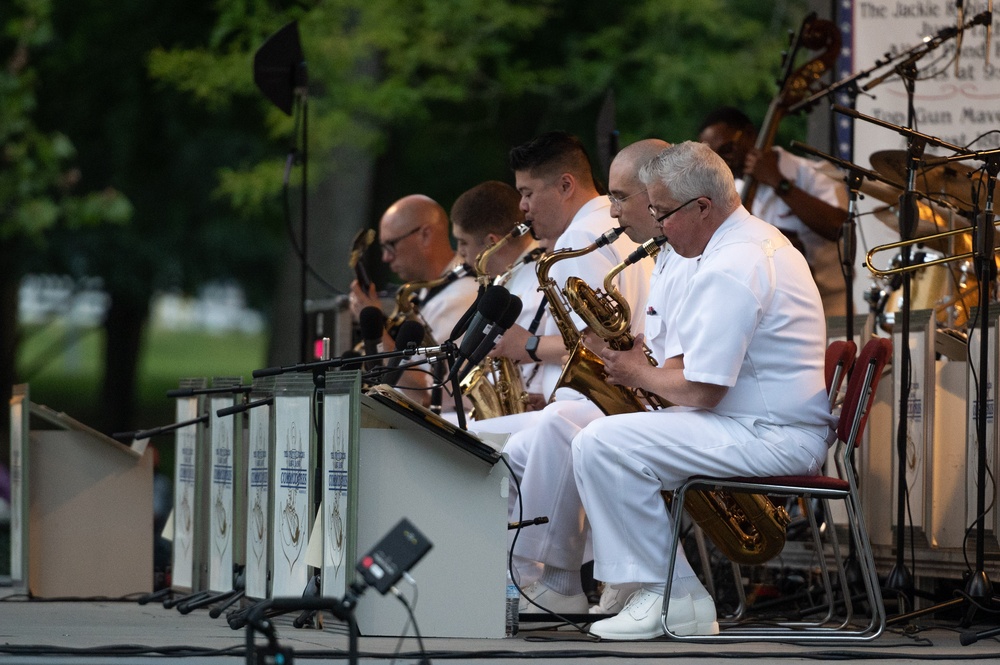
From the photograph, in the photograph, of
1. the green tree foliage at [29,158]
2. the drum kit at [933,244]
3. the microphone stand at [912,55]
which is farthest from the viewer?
the green tree foliage at [29,158]

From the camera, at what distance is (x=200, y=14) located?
1419 cm

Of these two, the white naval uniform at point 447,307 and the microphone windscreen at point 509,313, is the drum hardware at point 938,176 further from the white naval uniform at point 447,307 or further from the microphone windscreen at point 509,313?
the white naval uniform at point 447,307

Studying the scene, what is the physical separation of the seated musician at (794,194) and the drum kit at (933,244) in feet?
1.80

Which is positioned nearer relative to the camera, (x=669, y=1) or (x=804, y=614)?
(x=804, y=614)

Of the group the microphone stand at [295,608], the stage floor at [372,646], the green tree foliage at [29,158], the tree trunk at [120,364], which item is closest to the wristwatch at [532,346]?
the stage floor at [372,646]

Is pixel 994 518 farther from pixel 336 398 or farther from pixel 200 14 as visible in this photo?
→ pixel 200 14

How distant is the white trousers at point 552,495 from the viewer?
5734 mm

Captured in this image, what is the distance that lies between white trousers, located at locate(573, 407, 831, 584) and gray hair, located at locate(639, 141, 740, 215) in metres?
0.75

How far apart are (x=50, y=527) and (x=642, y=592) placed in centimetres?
283

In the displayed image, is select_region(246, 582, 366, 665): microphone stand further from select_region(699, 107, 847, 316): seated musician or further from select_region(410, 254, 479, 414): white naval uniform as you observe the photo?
select_region(699, 107, 847, 316): seated musician

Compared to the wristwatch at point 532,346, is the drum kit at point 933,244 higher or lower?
higher

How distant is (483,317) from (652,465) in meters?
0.73

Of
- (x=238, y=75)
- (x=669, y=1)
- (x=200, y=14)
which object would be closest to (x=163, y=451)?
(x=200, y=14)

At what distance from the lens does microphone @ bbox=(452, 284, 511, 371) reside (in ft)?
16.0
